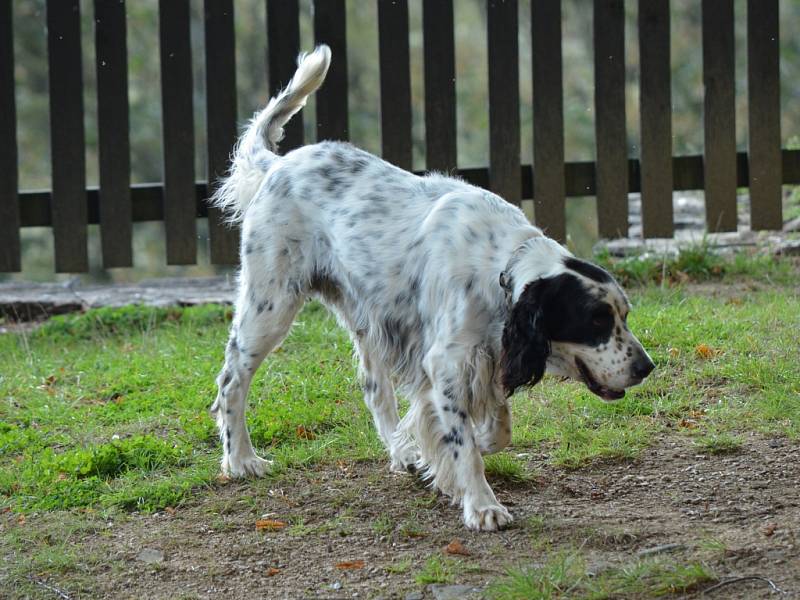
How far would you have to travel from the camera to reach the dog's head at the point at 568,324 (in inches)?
159

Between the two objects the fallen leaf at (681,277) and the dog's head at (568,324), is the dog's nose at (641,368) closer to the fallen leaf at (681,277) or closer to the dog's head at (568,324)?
the dog's head at (568,324)

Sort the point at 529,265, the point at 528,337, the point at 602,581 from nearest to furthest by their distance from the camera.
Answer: the point at 602,581, the point at 528,337, the point at 529,265

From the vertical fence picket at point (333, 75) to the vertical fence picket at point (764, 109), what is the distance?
2.65 metres

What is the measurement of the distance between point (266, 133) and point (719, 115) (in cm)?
353

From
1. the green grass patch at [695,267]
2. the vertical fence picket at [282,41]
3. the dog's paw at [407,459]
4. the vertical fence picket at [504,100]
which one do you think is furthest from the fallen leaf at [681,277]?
the dog's paw at [407,459]

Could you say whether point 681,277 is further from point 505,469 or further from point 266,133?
point 505,469

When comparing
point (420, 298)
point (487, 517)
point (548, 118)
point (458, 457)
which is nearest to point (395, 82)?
point (548, 118)

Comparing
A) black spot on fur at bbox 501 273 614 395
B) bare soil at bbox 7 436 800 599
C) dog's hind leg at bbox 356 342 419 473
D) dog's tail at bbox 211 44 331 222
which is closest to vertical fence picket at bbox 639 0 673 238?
dog's tail at bbox 211 44 331 222

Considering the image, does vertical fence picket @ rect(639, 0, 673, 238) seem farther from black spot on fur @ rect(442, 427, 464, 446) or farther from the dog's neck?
black spot on fur @ rect(442, 427, 464, 446)

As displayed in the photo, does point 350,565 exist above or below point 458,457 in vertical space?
below

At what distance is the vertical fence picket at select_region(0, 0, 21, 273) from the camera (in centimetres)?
752

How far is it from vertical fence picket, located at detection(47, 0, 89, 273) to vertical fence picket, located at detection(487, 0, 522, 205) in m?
2.64

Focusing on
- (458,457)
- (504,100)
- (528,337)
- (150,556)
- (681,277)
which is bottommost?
(150,556)

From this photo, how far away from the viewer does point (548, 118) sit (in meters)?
7.64
